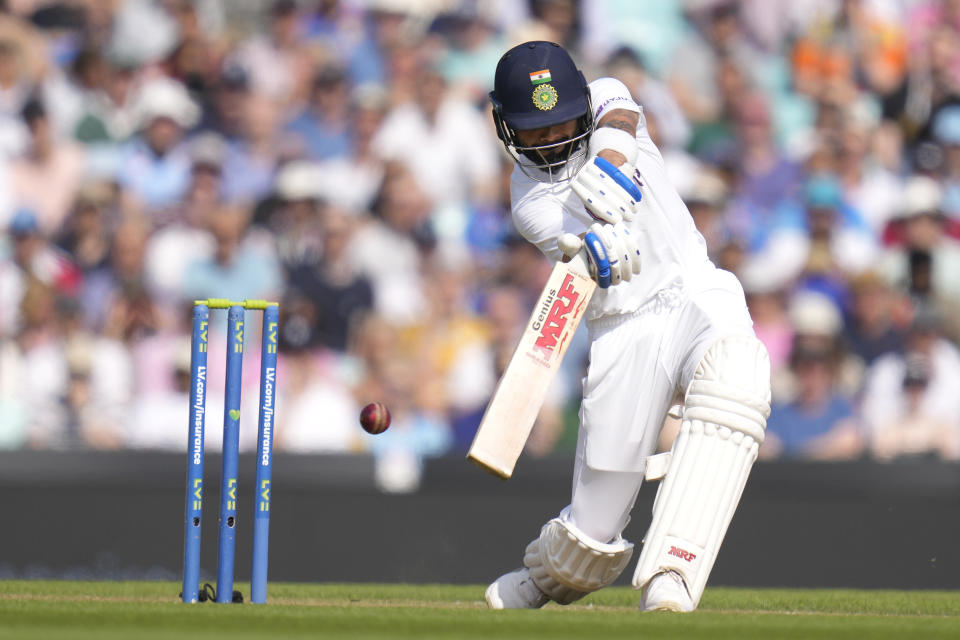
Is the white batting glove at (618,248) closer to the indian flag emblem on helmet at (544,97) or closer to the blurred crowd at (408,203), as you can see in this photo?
the indian flag emblem on helmet at (544,97)

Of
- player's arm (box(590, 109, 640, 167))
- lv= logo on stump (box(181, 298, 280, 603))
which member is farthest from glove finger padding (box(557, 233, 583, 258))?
lv= logo on stump (box(181, 298, 280, 603))

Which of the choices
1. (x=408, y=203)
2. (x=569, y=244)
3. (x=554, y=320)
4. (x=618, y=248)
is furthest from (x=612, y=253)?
(x=408, y=203)

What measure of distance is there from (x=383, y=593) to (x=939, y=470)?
2.60m

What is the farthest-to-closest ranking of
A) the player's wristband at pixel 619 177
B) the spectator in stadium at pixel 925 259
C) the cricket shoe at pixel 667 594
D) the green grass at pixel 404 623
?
the spectator in stadium at pixel 925 259 → the player's wristband at pixel 619 177 → the cricket shoe at pixel 667 594 → the green grass at pixel 404 623

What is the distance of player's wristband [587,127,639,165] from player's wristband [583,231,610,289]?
0.94 feet

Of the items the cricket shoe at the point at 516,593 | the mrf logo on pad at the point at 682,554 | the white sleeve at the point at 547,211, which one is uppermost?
the white sleeve at the point at 547,211

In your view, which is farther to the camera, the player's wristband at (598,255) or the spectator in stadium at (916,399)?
the spectator in stadium at (916,399)

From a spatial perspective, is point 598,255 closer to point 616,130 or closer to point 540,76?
point 616,130

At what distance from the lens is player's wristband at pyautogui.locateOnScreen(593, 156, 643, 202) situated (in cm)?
427

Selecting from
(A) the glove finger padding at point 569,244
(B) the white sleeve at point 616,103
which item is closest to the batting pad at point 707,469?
(A) the glove finger padding at point 569,244

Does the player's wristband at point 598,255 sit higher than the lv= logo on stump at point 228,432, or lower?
higher

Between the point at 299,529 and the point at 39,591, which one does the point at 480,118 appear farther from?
the point at 39,591

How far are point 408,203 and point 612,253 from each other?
3912 millimetres

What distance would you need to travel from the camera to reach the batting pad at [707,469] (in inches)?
167
